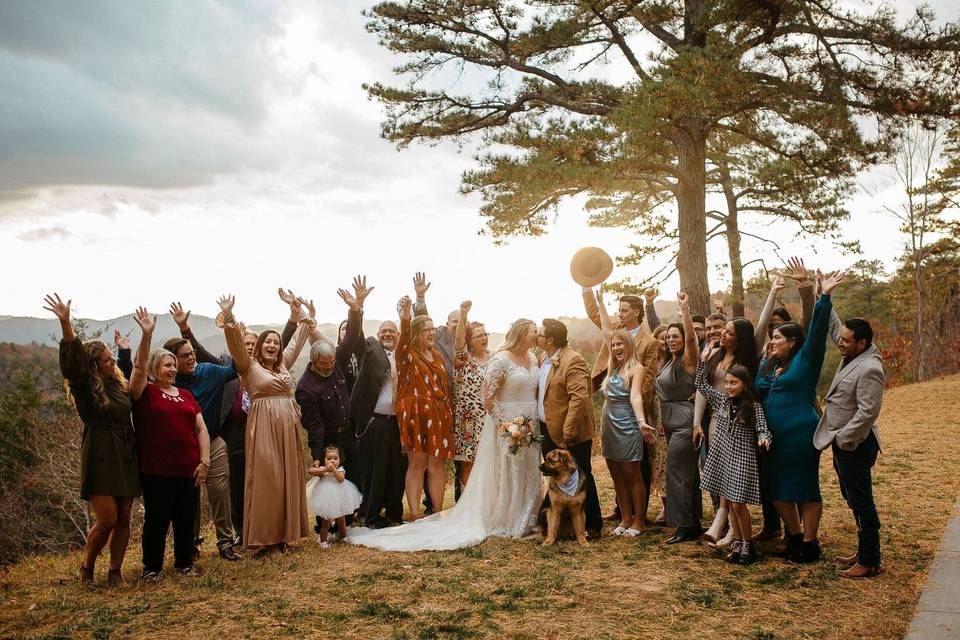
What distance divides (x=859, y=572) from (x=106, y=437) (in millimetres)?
5460

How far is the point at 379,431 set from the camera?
7.25 meters

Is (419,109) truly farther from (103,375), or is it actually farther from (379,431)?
(103,375)

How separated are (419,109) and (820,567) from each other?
34.4 ft

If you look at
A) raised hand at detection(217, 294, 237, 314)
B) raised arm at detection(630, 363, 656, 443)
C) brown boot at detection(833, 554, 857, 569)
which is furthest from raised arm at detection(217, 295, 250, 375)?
brown boot at detection(833, 554, 857, 569)

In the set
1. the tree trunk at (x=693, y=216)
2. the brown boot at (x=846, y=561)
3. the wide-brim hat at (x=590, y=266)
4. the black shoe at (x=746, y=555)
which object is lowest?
the brown boot at (x=846, y=561)

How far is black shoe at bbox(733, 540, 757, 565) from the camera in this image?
217 inches

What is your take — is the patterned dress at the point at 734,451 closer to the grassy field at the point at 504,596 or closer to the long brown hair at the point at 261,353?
the grassy field at the point at 504,596

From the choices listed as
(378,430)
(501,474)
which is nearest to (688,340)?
(501,474)

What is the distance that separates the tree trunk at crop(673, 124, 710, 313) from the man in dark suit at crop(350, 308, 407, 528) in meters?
6.91

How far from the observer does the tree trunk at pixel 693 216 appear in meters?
12.6

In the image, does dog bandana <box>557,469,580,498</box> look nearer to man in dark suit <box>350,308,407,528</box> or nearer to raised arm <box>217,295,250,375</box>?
man in dark suit <box>350,308,407,528</box>

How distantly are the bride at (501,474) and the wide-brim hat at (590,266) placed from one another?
1.37m

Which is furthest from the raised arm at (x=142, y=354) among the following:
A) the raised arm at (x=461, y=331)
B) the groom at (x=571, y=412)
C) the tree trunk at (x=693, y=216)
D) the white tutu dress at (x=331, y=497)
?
the tree trunk at (x=693, y=216)

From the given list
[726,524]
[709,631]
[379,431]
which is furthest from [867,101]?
[709,631]
